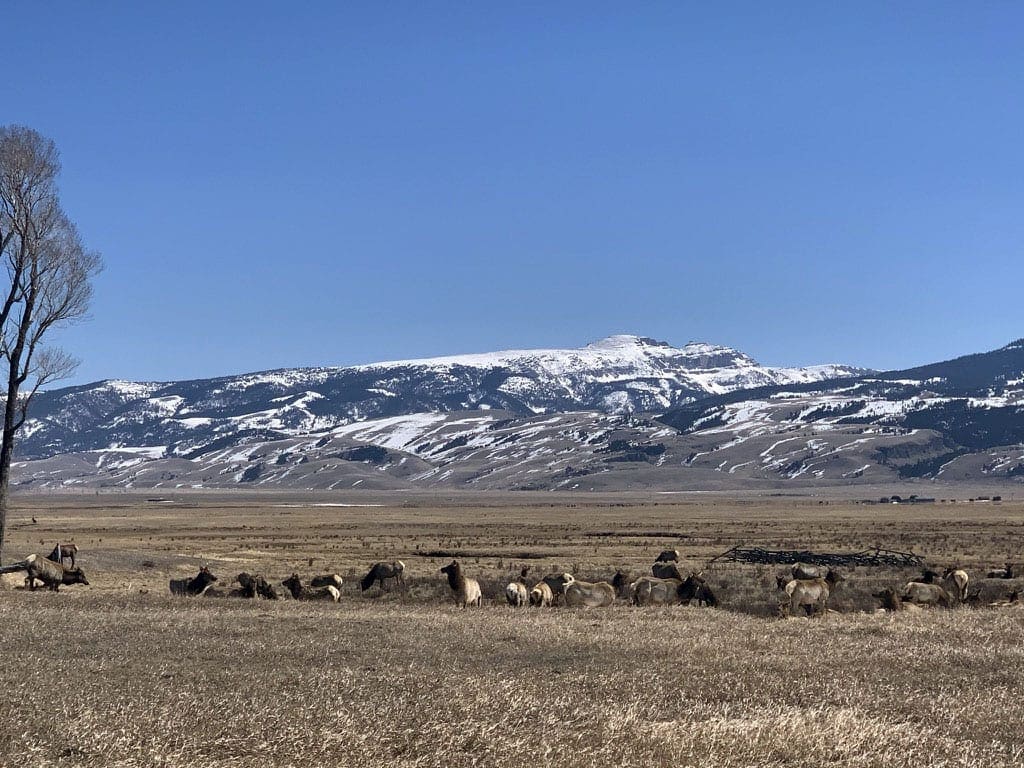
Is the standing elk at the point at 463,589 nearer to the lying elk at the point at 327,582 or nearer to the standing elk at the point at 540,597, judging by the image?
the standing elk at the point at 540,597

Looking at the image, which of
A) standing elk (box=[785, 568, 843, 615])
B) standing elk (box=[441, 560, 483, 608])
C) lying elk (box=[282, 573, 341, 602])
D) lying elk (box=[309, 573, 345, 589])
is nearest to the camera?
standing elk (box=[785, 568, 843, 615])

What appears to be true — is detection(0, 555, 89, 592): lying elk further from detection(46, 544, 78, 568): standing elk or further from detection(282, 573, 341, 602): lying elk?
detection(282, 573, 341, 602): lying elk

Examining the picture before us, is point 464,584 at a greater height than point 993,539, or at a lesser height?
greater

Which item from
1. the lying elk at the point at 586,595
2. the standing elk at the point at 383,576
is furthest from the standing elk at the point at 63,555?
the lying elk at the point at 586,595

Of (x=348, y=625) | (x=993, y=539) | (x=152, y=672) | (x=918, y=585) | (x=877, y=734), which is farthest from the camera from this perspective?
(x=993, y=539)

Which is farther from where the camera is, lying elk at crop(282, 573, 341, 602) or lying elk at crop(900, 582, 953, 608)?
lying elk at crop(282, 573, 341, 602)

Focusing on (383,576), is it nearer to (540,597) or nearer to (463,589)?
(463,589)

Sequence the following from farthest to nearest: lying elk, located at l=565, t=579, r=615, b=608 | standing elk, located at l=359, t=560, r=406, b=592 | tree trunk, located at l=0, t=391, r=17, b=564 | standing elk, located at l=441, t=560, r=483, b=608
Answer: standing elk, located at l=359, t=560, r=406, b=592 < tree trunk, located at l=0, t=391, r=17, b=564 < standing elk, located at l=441, t=560, r=483, b=608 < lying elk, located at l=565, t=579, r=615, b=608

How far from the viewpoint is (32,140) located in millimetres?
36594

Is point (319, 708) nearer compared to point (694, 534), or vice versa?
point (319, 708)

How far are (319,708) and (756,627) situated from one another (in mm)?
12117

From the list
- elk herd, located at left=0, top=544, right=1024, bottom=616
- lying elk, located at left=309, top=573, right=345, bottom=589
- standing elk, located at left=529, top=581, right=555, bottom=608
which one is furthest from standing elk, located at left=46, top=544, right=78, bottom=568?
standing elk, located at left=529, top=581, right=555, bottom=608

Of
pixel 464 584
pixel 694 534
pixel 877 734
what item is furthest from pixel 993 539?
pixel 877 734

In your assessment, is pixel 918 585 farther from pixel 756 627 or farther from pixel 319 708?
pixel 319 708
